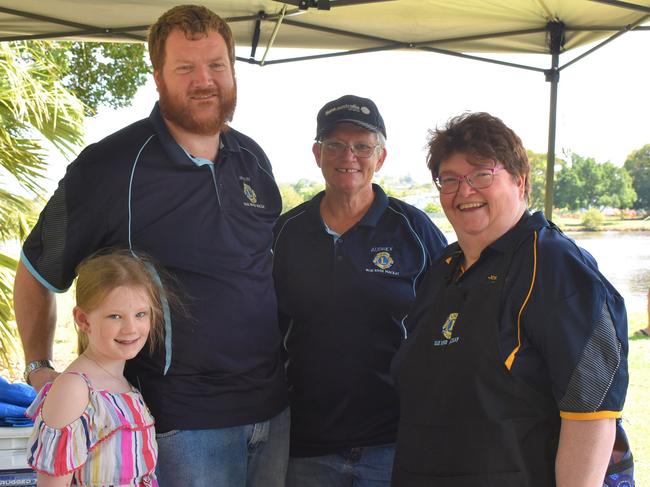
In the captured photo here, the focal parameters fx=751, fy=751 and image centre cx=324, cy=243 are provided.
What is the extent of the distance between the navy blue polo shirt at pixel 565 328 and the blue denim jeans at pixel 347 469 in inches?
32.7

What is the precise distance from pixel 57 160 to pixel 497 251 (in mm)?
4634

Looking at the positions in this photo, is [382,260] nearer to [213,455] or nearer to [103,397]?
[213,455]

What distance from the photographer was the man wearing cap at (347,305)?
2361 mm

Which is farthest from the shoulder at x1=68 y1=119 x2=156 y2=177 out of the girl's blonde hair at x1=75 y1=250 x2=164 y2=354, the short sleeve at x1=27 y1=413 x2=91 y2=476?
the short sleeve at x1=27 y1=413 x2=91 y2=476

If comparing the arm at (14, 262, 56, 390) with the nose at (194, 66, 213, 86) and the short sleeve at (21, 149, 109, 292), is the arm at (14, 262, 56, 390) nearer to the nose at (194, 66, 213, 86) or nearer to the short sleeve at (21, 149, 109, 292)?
the short sleeve at (21, 149, 109, 292)

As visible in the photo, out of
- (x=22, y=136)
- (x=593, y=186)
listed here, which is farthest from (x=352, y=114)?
(x=593, y=186)

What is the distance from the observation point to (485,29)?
377 cm

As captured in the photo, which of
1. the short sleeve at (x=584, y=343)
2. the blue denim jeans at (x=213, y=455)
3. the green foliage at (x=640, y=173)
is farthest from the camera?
the green foliage at (x=640, y=173)

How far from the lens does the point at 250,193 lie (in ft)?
6.89

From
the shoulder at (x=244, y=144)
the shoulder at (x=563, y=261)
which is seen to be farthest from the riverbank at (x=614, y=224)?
the shoulder at (x=563, y=261)

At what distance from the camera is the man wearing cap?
93.0 inches

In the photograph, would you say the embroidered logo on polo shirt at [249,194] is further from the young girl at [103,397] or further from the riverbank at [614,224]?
the riverbank at [614,224]

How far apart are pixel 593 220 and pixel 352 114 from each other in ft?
21.0

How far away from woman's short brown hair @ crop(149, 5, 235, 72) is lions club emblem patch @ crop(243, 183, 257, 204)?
39cm
